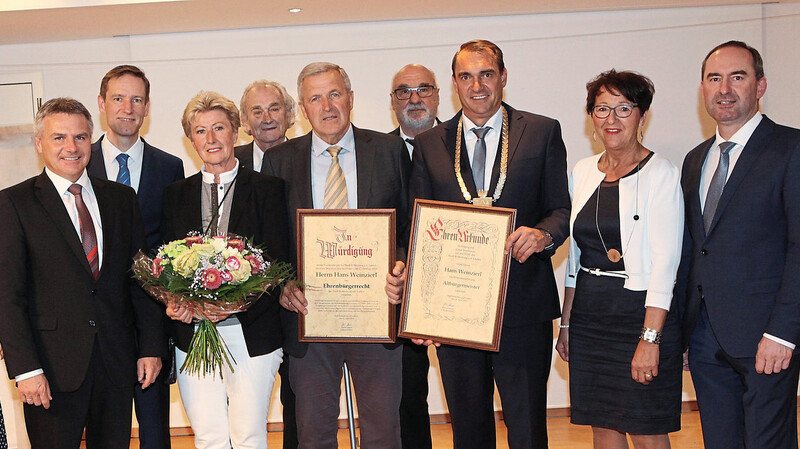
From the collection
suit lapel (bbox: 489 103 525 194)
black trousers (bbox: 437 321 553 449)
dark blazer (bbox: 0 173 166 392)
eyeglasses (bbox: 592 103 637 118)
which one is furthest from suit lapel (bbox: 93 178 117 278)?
eyeglasses (bbox: 592 103 637 118)

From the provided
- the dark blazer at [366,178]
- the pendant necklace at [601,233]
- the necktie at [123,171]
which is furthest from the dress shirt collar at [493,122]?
the necktie at [123,171]

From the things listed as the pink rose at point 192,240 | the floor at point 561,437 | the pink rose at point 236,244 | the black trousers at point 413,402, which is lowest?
the floor at point 561,437

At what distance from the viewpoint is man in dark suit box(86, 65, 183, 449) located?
3.68 m

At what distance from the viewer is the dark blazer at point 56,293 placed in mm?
3049

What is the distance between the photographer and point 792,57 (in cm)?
546

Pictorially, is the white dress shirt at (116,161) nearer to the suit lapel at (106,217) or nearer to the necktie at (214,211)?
the suit lapel at (106,217)

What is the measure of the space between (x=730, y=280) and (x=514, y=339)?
0.88m

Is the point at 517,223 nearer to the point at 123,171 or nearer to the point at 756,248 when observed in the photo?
the point at 756,248

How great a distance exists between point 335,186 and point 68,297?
1.20 meters

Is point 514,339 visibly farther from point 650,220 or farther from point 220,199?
point 220,199

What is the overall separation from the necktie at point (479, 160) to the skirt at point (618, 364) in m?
0.60

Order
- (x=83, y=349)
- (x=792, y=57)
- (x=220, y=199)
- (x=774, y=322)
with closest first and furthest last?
(x=774, y=322) < (x=83, y=349) < (x=220, y=199) < (x=792, y=57)

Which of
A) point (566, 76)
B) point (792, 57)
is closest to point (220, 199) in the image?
point (566, 76)

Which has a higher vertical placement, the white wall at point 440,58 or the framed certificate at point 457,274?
the white wall at point 440,58
